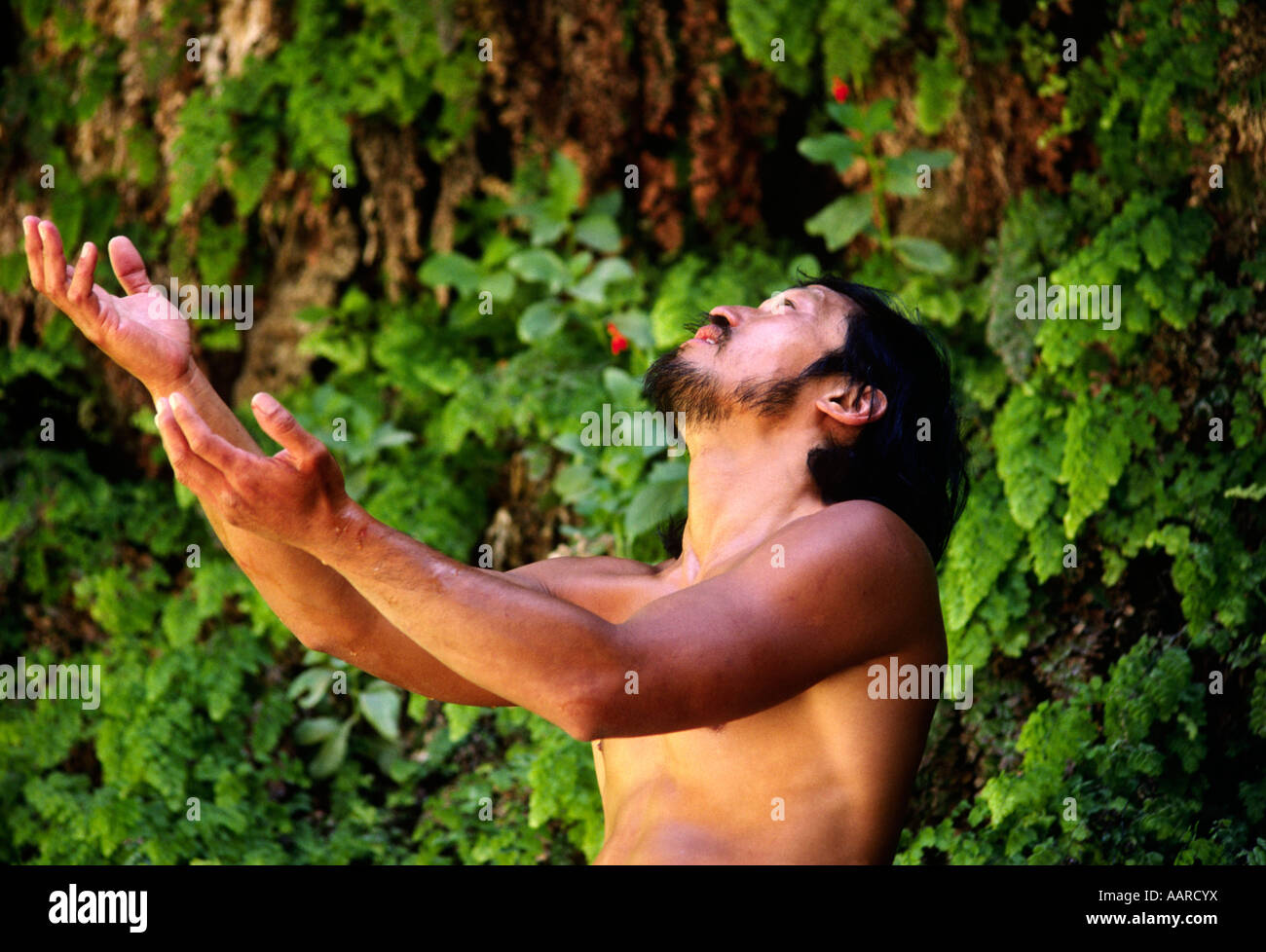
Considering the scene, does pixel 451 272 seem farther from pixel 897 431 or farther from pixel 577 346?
pixel 897 431

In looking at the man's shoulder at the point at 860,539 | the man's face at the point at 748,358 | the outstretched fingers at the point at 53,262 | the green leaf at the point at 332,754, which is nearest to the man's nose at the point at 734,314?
the man's face at the point at 748,358

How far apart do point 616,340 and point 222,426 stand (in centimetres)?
264

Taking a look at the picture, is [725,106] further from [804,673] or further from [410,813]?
[804,673]

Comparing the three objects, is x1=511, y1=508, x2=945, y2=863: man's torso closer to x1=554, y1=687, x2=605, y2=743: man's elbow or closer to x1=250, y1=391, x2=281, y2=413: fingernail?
x1=554, y1=687, x2=605, y2=743: man's elbow

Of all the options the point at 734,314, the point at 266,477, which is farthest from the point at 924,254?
the point at 266,477

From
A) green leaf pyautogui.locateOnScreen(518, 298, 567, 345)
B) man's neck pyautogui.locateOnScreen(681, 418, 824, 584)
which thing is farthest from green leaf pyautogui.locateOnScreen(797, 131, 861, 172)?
man's neck pyautogui.locateOnScreen(681, 418, 824, 584)

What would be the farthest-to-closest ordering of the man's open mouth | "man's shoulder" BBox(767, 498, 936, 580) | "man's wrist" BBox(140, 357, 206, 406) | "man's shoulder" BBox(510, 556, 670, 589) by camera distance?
"man's shoulder" BBox(510, 556, 670, 589)
the man's open mouth
"man's wrist" BBox(140, 357, 206, 406)
"man's shoulder" BBox(767, 498, 936, 580)

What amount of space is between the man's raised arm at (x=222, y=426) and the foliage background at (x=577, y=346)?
5.95 feet

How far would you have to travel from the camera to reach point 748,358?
10.2 ft

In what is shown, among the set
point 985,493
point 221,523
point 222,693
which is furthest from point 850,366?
point 222,693

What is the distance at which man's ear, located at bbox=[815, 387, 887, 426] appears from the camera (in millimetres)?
3066

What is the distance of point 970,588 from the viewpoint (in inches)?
181

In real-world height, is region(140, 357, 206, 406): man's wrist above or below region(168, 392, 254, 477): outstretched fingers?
above
